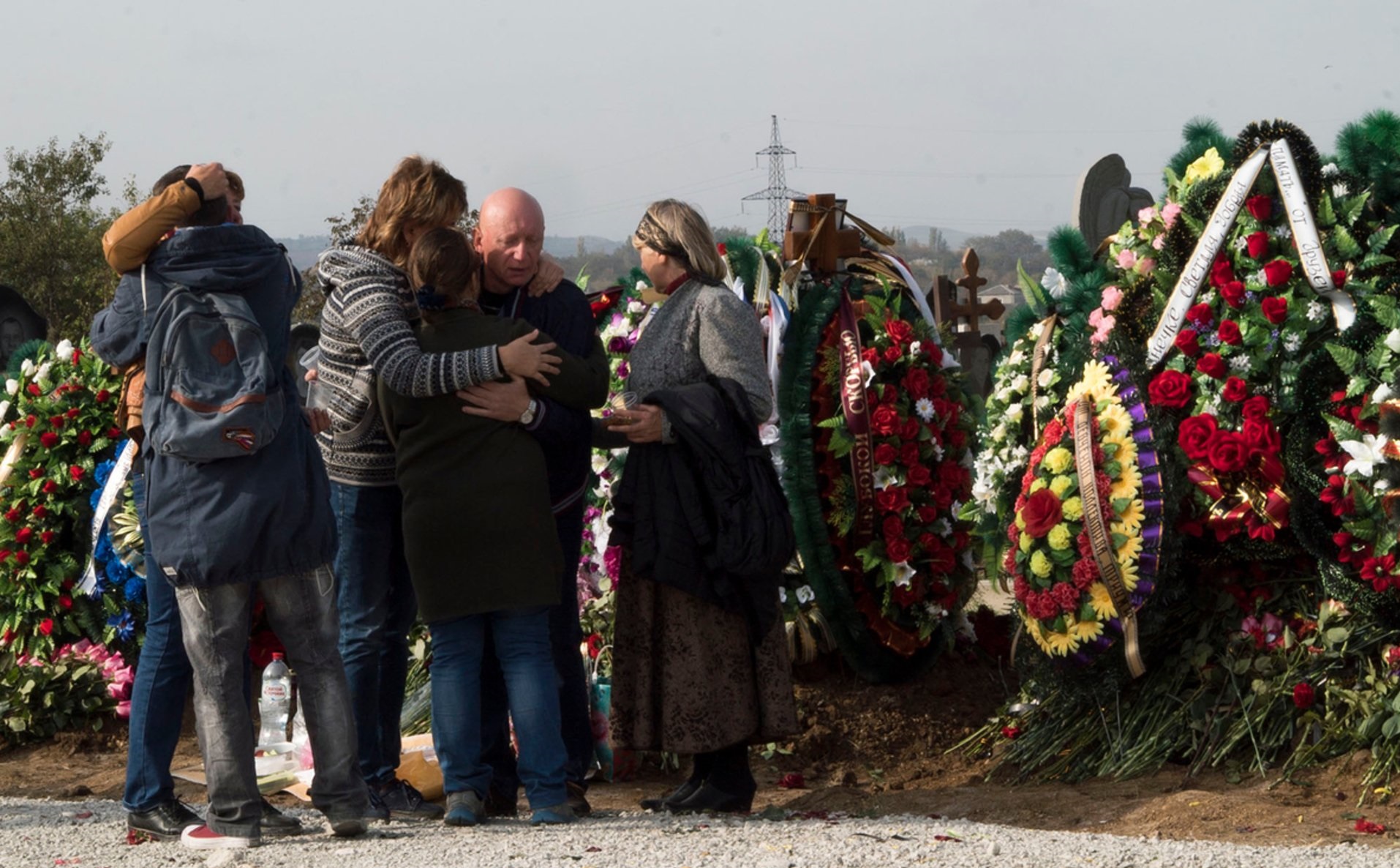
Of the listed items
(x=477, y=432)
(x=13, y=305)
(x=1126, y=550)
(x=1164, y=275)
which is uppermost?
(x=13, y=305)

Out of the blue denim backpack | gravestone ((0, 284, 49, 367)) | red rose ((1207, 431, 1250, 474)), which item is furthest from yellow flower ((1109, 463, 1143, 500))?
gravestone ((0, 284, 49, 367))

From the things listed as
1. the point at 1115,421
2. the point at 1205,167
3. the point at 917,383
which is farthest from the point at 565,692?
the point at 1205,167

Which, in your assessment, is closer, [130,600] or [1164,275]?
[1164,275]

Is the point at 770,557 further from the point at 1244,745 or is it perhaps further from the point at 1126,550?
the point at 1244,745

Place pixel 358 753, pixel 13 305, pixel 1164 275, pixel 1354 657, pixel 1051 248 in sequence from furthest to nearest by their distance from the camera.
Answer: pixel 13 305 < pixel 1051 248 < pixel 1164 275 < pixel 1354 657 < pixel 358 753

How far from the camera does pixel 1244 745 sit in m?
5.08

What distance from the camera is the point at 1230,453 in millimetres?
5031

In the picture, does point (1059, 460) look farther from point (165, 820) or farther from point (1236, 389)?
point (165, 820)

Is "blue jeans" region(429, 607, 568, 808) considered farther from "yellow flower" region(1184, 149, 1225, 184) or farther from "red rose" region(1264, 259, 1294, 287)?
"yellow flower" region(1184, 149, 1225, 184)

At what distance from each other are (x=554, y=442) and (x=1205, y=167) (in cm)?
259

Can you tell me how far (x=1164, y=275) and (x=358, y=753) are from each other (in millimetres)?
3148

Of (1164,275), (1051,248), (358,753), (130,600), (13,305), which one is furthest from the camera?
(13,305)

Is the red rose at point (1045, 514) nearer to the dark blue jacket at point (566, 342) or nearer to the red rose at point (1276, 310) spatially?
the red rose at point (1276, 310)

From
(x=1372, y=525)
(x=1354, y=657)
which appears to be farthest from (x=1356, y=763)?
(x=1372, y=525)
